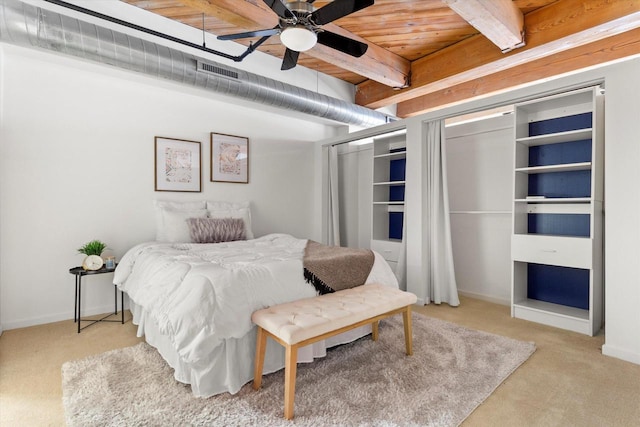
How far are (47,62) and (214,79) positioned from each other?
1471 mm

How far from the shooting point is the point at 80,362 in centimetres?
221

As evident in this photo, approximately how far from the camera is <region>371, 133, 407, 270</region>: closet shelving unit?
14.1ft

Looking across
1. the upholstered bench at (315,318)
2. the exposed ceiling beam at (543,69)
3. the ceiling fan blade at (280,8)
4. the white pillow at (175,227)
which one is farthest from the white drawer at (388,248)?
the ceiling fan blade at (280,8)

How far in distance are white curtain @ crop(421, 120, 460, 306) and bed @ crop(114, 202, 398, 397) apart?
105cm

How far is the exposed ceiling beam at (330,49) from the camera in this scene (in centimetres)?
259

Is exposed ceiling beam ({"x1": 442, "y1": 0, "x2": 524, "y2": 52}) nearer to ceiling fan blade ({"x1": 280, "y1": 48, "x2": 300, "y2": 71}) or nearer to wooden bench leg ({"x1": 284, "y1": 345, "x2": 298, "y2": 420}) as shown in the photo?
ceiling fan blade ({"x1": 280, "y1": 48, "x2": 300, "y2": 71})

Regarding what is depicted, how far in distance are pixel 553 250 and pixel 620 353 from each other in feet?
2.86

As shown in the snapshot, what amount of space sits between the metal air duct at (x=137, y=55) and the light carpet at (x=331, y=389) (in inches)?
88.0

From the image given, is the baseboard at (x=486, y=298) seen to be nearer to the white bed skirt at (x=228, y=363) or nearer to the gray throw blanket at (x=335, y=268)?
the gray throw blanket at (x=335, y=268)

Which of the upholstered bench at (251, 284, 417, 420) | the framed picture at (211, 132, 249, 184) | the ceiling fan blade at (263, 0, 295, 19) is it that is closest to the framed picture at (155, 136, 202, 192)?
the framed picture at (211, 132, 249, 184)

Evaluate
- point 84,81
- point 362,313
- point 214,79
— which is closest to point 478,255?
point 362,313

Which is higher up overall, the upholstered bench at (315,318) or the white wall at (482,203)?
the white wall at (482,203)

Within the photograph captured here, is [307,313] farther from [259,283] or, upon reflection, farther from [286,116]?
[286,116]

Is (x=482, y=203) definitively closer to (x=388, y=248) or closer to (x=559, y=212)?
(x=559, y=212)
